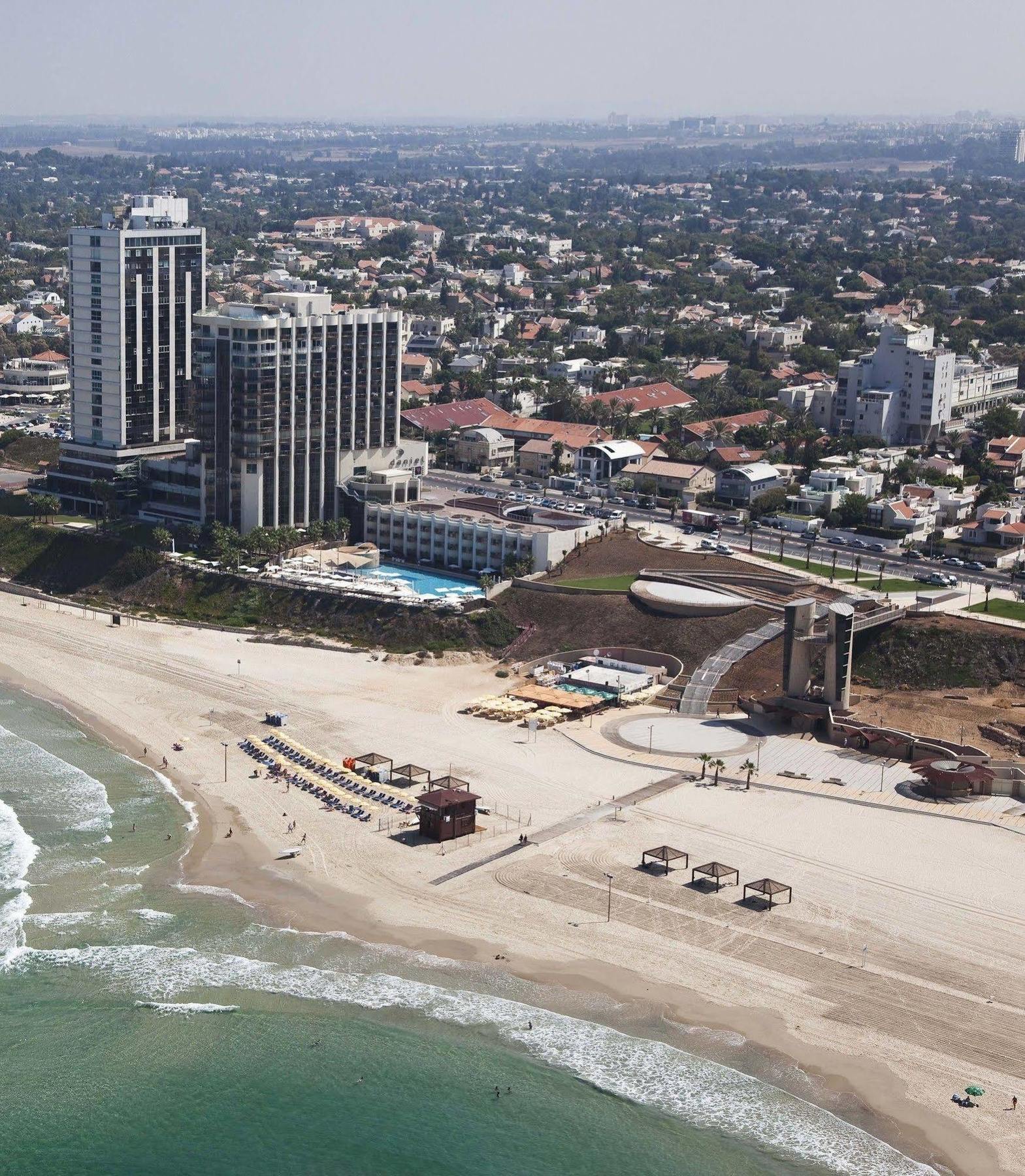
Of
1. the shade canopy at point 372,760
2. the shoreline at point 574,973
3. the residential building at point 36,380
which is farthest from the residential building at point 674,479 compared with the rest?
the residential building at point 36,380

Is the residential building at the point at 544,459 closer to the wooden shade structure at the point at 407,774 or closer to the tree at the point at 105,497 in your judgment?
the tree at the point at 105,497

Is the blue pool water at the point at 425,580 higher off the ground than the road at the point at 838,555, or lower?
lower

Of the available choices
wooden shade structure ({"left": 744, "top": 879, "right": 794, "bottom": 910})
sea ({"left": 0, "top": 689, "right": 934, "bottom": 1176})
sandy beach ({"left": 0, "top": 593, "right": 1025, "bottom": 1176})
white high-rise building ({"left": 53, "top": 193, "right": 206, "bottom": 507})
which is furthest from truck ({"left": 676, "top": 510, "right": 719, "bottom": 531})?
sea ({"left": 0, "top": 689, "right": 934, "bottom": 1176})

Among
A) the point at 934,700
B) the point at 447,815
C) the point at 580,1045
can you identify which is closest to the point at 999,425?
the point at 934,700

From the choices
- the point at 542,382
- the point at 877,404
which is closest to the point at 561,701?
the point at 877,404

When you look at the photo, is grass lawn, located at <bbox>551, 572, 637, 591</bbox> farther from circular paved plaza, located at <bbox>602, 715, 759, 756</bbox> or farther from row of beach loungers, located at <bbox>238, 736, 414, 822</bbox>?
row of beach loungers, located at <bbox>238, 736, 414, 822</bbox>

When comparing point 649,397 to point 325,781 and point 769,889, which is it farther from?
point 769,889

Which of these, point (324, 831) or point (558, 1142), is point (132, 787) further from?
point (558, 1142)
